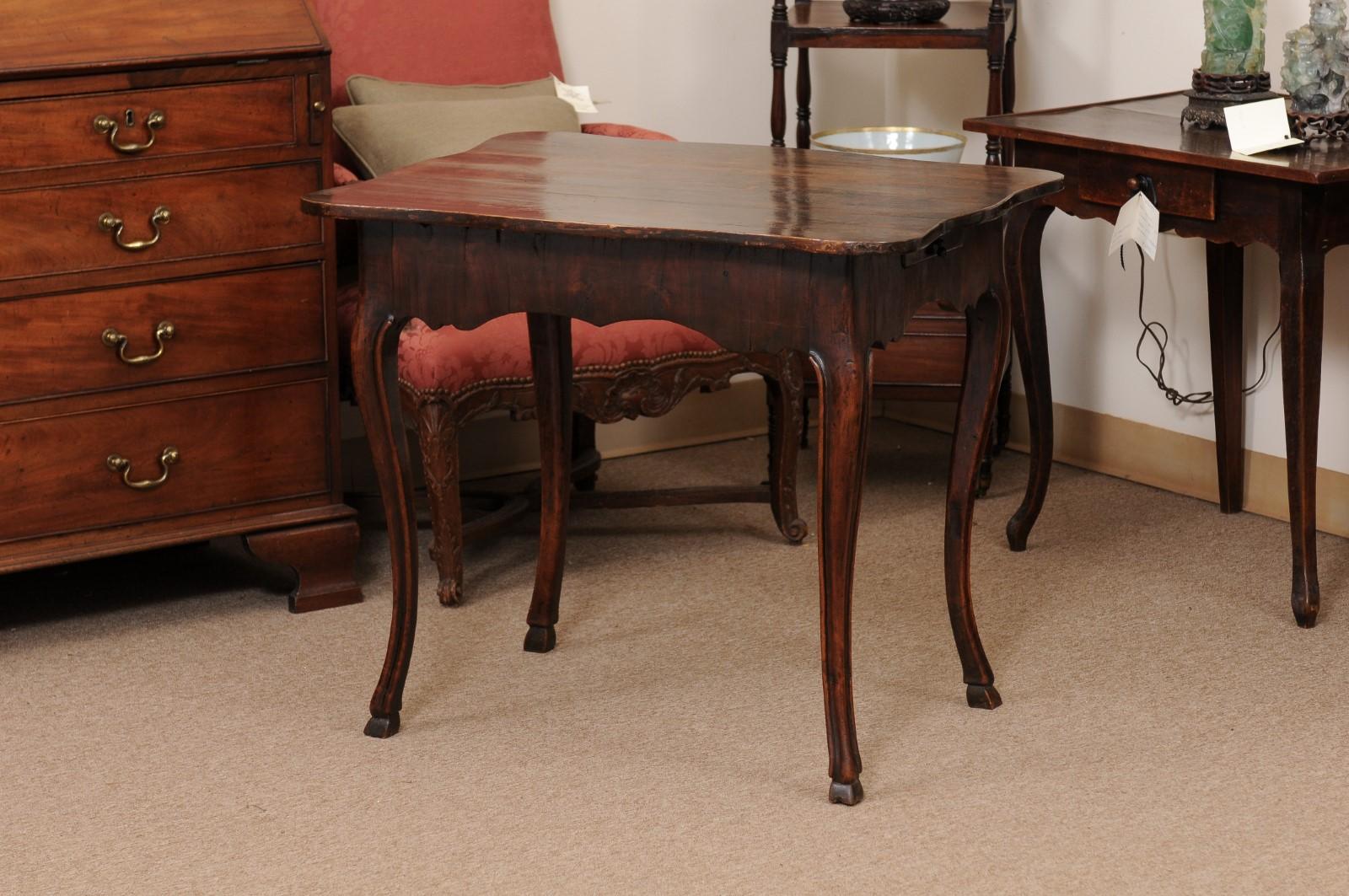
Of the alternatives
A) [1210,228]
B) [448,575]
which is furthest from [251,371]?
[1210,228]

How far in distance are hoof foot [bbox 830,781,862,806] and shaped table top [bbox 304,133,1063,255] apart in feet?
2.39

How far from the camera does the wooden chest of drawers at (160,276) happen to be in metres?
2.71

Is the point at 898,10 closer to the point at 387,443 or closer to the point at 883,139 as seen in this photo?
the point at 883,139

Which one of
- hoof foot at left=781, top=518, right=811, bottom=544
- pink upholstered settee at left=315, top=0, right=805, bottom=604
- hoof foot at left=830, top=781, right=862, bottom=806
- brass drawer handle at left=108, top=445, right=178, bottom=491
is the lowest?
hoof foot at left=830, top=781, right=862, bottom=806

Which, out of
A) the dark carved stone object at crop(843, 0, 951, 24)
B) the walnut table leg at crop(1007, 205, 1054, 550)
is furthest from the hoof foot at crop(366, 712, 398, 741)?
the dark carved stone object at crop(843, 0, 951, 24)

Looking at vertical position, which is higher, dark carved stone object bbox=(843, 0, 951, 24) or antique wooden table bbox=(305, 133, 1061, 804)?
dark carved stone object bbox=(843, 0, 951, 24)

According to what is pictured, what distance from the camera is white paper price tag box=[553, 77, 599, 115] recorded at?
3518mm

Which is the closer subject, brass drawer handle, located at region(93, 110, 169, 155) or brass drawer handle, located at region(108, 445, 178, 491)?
brass drawer handle, located at region(93, 110, 169, 155)

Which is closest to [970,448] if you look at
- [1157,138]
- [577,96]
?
[1157,138]

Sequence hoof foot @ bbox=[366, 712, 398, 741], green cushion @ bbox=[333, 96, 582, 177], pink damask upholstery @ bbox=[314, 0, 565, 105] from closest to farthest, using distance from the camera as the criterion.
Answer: hoof foot @ bbox=[366, 712, 398, 741], green cushion @ bbox=[333, 96, 582, 177], pink damask upholstery @ bbox=[314, 0, 565, 105]

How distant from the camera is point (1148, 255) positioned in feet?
9.17

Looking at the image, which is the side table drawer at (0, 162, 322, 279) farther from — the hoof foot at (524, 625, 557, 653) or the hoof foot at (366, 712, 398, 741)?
the hoof foot at (366, 712, 398, 741)

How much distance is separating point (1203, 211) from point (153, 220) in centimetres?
173

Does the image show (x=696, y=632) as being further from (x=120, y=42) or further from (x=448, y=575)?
(x=120, y=42)
